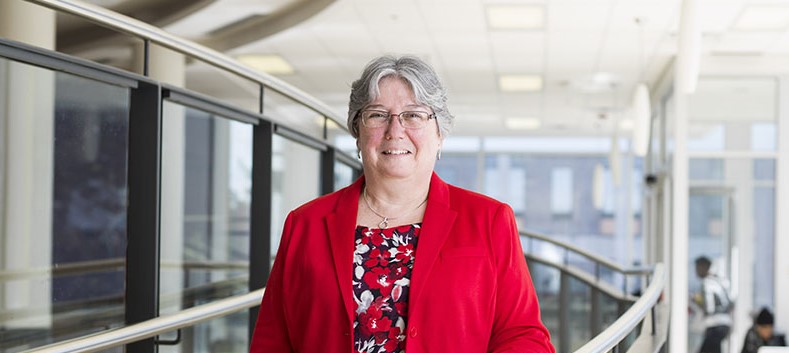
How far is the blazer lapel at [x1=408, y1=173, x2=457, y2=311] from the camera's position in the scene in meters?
2.02

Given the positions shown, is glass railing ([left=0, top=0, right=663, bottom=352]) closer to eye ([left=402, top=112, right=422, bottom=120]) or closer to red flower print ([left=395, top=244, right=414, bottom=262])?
red flower print ([left=395, top=244, right=414, bottom=262])

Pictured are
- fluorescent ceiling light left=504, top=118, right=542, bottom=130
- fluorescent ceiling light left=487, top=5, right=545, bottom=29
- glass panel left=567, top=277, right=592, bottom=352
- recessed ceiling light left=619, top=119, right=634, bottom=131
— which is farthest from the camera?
fluorescent ceiling light left=504, top=118, right=542, bottom=130

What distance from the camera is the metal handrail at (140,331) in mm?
2891

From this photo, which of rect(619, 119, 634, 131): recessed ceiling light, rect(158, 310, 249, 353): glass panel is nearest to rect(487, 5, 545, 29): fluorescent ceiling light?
rect(158, 310, 249, 353): glass panel

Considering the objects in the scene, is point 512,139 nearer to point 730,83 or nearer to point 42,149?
point 730,83

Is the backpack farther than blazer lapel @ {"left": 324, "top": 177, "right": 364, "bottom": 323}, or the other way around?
the backpack

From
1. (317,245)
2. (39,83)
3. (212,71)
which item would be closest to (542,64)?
(212,71)

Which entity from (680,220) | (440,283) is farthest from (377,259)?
(680,220)

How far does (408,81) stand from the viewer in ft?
6.82

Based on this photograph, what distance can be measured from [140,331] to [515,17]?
Answer: 7154 millimetres

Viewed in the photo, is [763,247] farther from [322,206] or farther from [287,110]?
[322,206]

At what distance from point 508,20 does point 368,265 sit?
8054mm

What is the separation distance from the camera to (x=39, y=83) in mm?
7066

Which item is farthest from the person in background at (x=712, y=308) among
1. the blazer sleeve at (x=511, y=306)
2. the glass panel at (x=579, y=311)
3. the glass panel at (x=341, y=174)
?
the blazer sleeve at (x=511, y=306)
